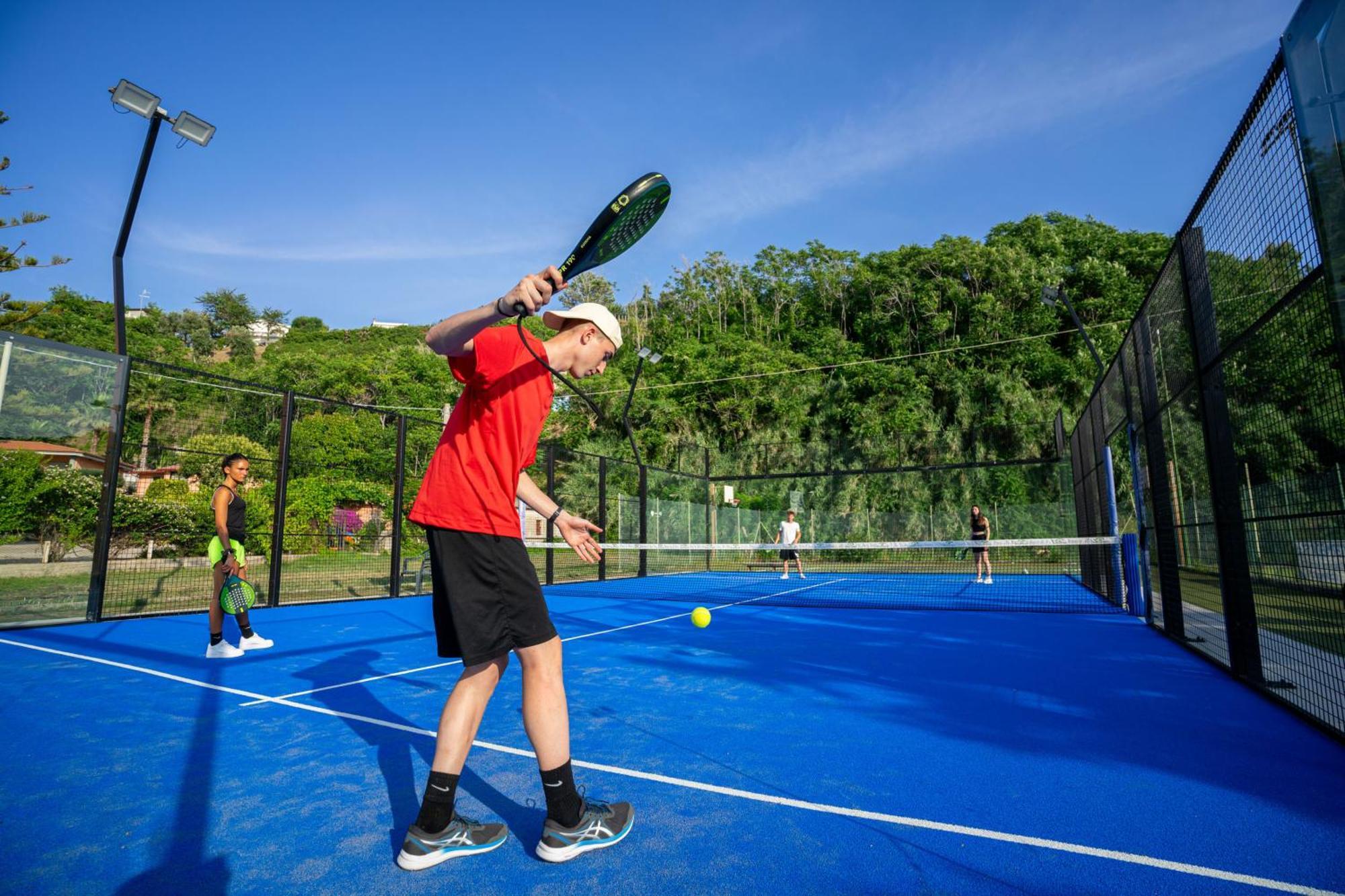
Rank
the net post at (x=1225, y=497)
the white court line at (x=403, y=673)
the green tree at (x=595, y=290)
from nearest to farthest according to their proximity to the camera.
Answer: the white court line at (x=403, y=673), the net post at (x=1225, y=497), the green tree at (x=595, y=290)

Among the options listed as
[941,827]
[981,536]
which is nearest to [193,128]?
[941,827]

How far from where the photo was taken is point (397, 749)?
3.53 m

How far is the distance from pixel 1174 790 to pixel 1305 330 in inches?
106

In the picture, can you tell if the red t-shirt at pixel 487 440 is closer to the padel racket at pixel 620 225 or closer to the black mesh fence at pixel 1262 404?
the padel racket at pixel 620 225

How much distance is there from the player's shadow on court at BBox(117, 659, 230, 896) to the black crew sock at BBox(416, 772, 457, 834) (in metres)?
0.60

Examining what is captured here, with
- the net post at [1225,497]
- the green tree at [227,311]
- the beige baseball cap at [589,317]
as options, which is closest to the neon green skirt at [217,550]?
the beige baseball cap at [589,317]

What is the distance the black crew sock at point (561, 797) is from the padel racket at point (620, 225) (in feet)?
5.10

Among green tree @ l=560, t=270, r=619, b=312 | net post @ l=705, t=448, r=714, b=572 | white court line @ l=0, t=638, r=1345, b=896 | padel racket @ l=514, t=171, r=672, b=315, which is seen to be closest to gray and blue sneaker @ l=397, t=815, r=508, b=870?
white court line @ l=0, t=638, r=1345, b=896

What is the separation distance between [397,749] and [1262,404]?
5.88 m

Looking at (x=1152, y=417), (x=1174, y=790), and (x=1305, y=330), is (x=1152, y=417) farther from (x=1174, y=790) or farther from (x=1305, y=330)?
(x=1174, y=790)

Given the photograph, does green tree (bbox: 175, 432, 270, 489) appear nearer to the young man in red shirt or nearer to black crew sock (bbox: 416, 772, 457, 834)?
the young man in red shirt

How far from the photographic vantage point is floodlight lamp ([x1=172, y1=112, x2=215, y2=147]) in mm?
8703

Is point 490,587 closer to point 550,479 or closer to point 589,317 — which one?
point 589,317

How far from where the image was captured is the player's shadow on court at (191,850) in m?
2.17
